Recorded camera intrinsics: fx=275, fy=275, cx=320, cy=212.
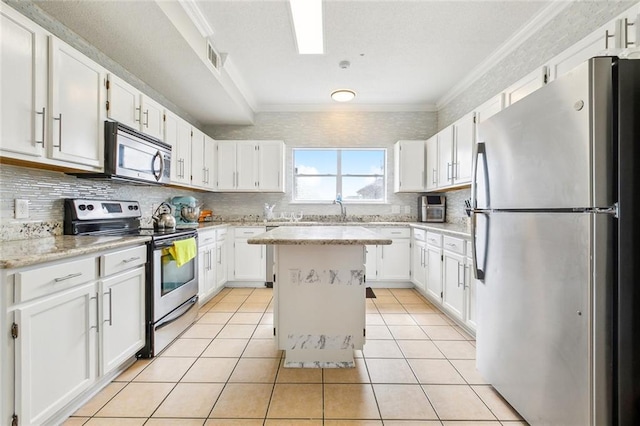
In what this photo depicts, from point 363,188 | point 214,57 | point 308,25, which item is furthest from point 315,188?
point 308,25

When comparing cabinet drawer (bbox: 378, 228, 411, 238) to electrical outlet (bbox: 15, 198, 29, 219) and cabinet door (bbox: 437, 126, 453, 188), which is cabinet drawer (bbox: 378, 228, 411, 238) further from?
electrical outlet (bbox: 15, 198, 29, 219)

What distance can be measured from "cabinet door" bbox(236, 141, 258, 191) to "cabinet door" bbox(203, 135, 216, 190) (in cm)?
35

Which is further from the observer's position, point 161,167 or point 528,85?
point 161,167

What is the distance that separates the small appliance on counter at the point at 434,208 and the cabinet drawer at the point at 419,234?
50 centimetres

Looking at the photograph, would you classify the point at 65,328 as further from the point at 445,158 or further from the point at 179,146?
the point at 445,158

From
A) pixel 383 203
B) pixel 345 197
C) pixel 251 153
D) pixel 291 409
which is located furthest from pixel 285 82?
pixel 291 409

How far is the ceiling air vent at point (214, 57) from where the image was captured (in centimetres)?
276

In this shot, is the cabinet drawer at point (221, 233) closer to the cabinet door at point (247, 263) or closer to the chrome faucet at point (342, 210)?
the cabinet door at point (247, 263)

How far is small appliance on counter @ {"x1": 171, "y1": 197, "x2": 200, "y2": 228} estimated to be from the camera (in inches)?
130

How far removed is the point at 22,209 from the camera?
1.81 metres

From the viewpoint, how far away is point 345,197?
480cm

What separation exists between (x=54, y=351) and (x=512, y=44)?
429cm

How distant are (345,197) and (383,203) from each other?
2.15ft

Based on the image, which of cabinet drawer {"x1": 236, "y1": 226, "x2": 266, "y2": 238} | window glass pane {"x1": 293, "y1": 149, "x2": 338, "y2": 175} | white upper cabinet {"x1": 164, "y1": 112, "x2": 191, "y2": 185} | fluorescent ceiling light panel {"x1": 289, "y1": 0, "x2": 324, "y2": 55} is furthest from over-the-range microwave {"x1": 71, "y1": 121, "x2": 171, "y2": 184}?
window glass pane {"x1": 293, "y1": 149, "x2": 338, "y2": 175}
